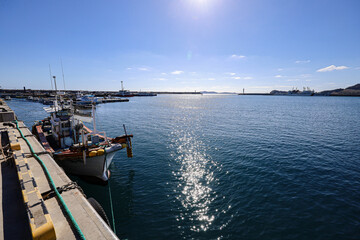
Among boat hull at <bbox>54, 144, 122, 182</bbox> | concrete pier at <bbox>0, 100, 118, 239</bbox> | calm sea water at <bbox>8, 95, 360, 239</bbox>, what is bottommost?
calm sea water at <bbox>8, 95, 360, 239</bbox>

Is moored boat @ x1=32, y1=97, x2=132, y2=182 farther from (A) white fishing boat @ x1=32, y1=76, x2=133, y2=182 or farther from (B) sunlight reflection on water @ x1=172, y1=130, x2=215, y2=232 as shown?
(B) sunlight reflection on water @ x1=172, y1=130, x2=215, y2=232

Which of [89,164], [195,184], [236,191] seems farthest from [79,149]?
[236,191]

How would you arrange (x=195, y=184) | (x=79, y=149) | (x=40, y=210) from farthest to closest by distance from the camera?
(x=195, y=184), (x=79, y=149), (x=40, y=210)

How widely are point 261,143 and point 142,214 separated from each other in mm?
19915

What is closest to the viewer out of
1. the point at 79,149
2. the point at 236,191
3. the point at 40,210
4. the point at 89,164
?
the point at 40,210

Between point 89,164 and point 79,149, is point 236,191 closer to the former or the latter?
point 89,164

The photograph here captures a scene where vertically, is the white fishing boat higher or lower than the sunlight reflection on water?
higher

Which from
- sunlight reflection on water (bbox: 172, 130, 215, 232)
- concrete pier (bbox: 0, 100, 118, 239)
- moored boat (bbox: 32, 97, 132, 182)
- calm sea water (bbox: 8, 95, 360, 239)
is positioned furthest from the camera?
moored boat (bbox: 32, 97, 132, 182)

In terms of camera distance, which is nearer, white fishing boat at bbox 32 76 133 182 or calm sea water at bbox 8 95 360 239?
calm sea water at bbox 8 95 360 239

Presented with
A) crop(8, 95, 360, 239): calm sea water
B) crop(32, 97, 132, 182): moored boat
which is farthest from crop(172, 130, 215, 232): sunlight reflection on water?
crop(32, 97, 132, 182): moored boat

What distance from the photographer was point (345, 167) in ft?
Answer: 53.6

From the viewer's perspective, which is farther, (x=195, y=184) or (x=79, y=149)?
(x=195, y=184)

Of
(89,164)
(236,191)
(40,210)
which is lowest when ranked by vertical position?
(236,191)

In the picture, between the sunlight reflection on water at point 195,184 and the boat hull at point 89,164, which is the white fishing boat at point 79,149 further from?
the sunlight reflection on water at point 195,184
